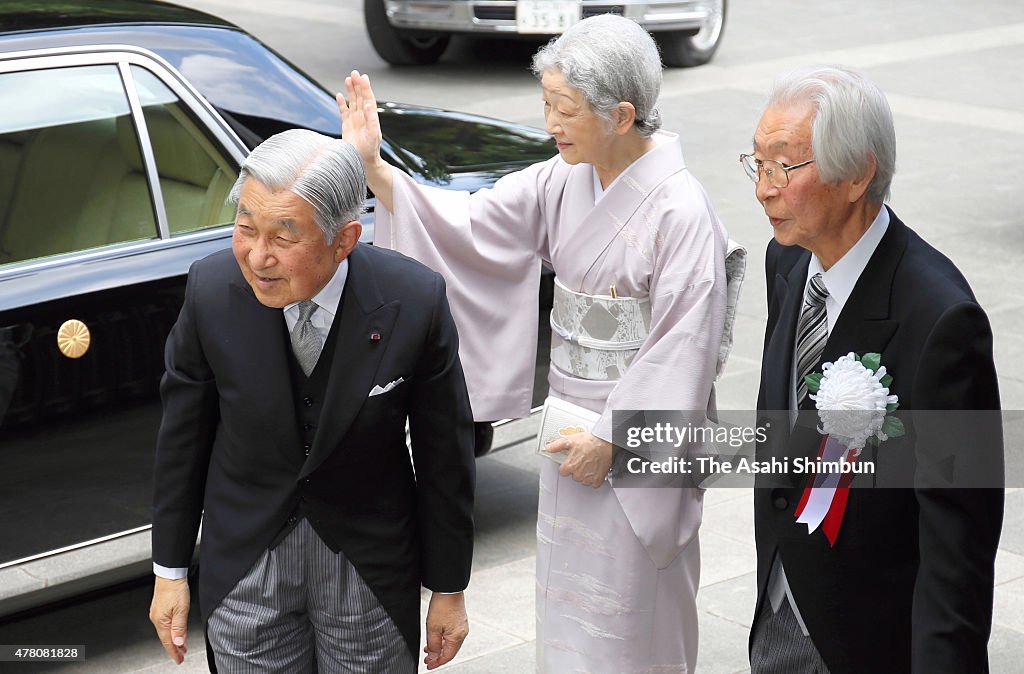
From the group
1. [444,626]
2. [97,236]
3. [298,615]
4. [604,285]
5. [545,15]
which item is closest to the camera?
[298,615]

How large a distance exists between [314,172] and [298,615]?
29.7 inches

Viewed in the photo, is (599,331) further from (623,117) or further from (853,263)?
(853,263)

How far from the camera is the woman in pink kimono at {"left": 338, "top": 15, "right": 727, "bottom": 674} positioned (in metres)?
2.94

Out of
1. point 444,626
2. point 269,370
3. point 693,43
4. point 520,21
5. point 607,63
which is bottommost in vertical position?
point 693,43

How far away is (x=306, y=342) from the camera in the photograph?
2422mm

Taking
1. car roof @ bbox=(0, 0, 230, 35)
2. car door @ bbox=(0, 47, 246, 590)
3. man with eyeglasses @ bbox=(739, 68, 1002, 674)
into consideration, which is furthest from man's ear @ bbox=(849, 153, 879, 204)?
car roof @ bbox=(0, 0, 230, 35)

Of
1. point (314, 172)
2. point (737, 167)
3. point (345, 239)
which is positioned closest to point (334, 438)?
point (345, 239)

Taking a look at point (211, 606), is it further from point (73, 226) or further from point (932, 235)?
point (932, 235)

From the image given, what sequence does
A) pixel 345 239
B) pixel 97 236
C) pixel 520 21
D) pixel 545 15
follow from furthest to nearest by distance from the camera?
pixel 520 21
pixel 545 15
pixel 97 236
pixel 345 239

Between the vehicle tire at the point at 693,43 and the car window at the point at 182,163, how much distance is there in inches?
345

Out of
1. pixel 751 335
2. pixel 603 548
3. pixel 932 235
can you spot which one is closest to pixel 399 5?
pixel 932 235

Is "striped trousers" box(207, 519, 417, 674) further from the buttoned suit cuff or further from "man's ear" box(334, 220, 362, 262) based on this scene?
"man's ear" box(334, 220, 362, 262)

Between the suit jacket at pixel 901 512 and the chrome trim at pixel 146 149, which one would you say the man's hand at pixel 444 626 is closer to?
the suit jacket at pixel 901 512

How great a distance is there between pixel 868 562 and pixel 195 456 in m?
1.10
